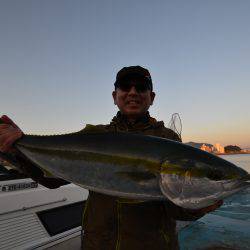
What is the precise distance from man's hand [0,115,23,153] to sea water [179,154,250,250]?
6890 mm

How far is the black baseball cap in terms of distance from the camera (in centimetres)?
362

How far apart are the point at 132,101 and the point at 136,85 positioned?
193 mm

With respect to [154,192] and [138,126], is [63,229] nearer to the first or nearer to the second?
[138,126]

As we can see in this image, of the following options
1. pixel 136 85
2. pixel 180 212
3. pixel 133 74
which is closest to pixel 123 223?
pixel 180 212

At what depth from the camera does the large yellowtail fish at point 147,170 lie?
2295 mm

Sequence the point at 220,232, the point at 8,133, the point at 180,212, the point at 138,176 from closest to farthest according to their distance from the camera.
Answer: the point at 138,176 → the point at 180,212 → the point at 8,133 → the point at 220,232

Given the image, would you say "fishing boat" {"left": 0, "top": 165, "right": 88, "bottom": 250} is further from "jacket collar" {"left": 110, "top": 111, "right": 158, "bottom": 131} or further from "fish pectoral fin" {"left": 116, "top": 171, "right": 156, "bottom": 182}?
"fish pectoral fin" {"left": 116, "top": 171, "right": 156, "bottom": 182}

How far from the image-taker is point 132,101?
11.7 ft

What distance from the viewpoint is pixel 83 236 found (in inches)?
126

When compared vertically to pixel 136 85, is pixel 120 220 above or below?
below

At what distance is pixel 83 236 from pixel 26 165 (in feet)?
3.01

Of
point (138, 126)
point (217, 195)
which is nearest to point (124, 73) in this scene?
point (138, 126)

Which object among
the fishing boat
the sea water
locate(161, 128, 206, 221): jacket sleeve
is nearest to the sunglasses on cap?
locate(161, 128, 206, 221): jacket sleeve

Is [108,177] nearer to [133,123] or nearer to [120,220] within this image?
[120,220]
